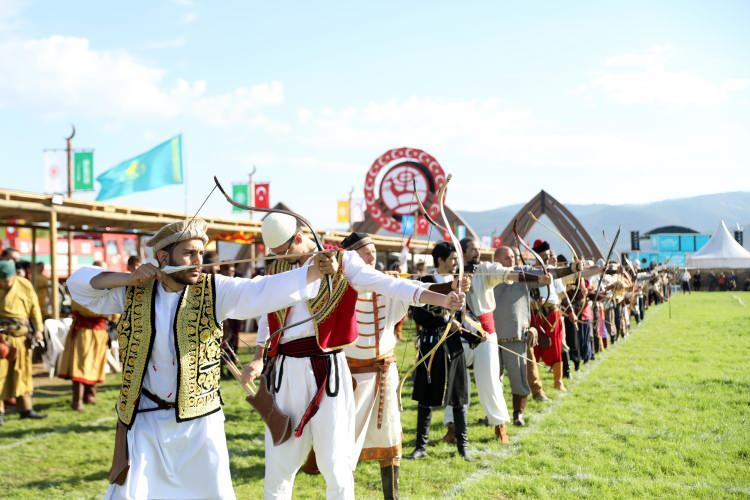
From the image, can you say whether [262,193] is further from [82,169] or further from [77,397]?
[77,397]

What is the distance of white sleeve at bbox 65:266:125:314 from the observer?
3094mm

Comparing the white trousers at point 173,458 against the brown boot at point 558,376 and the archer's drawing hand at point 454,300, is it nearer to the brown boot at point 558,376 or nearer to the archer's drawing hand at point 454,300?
the archer's drawing hand at point 454,300

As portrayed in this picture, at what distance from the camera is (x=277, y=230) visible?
390 centimetres

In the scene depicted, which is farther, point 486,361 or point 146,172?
point 146,172

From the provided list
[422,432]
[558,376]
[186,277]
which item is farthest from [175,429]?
[558,376]

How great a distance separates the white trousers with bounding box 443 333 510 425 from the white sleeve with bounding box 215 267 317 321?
11.1 ft

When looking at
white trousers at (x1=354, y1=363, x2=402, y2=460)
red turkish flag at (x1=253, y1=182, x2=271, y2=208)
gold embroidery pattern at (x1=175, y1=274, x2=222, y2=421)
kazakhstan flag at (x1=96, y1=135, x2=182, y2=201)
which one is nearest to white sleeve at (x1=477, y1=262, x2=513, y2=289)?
white trousers at (x1=354, y1=363, x2=402, y2=460)

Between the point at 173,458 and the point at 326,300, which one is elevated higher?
the point at 326,300

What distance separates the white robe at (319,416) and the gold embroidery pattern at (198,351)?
0.59 metres

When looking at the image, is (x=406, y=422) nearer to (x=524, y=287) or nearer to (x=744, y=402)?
(x=524, y=287)

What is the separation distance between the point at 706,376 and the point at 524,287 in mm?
4304

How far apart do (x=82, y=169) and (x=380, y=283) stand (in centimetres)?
2061

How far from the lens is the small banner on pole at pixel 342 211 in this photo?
3503cm

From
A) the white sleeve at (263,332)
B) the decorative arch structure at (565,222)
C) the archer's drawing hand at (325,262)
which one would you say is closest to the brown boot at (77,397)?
the white sleeve at (263,332)
